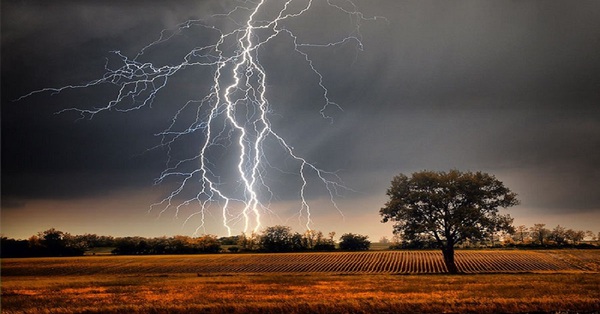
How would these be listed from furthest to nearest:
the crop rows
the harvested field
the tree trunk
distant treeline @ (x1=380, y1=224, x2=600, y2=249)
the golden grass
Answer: distant treeline @ (x1=380, y1=224, x2=600, y2=249) < the harvested field < the crop rows < the tree trunk < the golden grass

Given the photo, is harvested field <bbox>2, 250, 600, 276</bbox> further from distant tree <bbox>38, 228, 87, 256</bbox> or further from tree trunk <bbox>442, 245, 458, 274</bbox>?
distant tree <bbox>38, 228, 87, 256</bbox>

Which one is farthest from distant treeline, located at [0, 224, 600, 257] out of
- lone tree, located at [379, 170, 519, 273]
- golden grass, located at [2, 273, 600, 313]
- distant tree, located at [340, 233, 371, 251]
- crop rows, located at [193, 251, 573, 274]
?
golden grass, located at [2, 273, 600, 313]

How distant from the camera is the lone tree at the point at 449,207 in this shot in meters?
39.2

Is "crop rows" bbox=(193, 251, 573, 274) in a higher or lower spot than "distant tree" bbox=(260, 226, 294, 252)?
lower

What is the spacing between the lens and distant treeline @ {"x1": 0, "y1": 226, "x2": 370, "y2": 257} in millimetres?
74250

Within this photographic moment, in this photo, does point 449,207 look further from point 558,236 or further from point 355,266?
point 558,236

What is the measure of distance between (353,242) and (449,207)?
35.4 metres

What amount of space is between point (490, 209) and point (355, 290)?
20517mm

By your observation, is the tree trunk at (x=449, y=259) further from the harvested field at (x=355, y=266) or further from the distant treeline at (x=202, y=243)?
the distant treeline at (x=202, y=243)

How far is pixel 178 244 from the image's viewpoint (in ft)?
247

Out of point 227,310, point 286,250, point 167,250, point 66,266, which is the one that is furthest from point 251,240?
point 227,310

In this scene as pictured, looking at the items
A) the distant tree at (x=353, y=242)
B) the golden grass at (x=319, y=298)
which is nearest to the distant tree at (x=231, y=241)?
the distant tree at (x=353, y=242)

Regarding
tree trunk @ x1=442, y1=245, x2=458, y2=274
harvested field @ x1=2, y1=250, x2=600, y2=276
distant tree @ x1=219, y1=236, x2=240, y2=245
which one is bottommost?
harvested field @ x1=2, y1=250, x2=600, y2=276

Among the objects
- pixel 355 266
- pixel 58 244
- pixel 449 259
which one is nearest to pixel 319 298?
pixel 449 259
